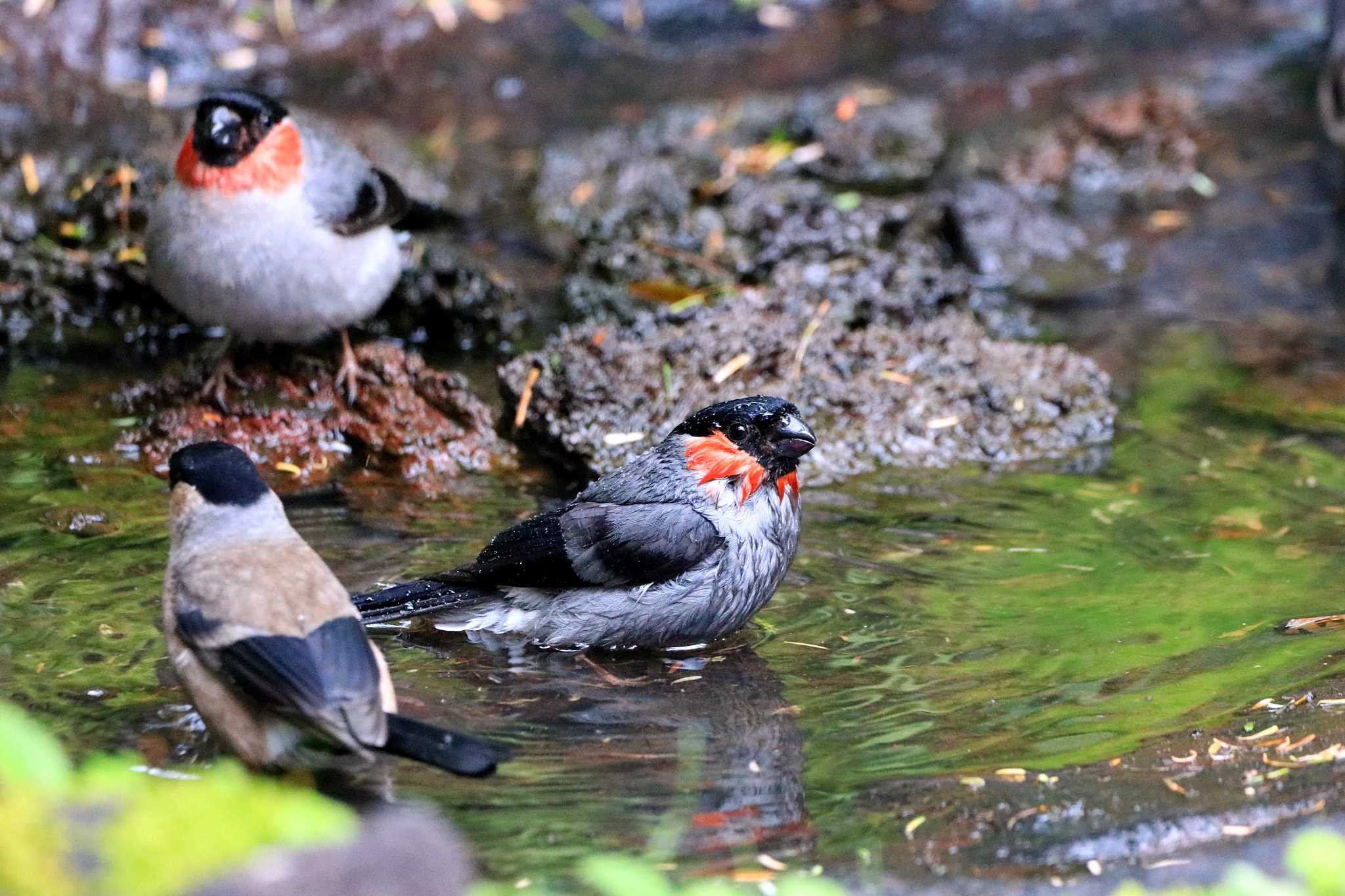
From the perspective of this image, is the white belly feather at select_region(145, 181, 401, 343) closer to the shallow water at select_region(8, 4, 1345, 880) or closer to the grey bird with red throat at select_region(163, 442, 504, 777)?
the shallow water at select_region(8, 4, 1345, 880)

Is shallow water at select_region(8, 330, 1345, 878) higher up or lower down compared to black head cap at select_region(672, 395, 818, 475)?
lower down

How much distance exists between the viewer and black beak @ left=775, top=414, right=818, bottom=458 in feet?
15.7

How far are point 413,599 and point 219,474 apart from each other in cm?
87

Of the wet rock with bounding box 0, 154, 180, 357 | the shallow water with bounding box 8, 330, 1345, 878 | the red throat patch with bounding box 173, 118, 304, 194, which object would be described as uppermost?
the red throat patch with bounding box 173, 118, 304, 194

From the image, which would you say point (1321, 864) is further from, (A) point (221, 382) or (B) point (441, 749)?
(A) point (221, 382)

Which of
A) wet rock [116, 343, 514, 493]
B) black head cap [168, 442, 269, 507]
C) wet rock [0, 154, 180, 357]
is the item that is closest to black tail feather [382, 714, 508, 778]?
black head cap [168, 442, 269, 507]

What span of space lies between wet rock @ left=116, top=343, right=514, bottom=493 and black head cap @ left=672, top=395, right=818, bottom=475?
60.1 inches

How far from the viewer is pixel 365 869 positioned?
2.00 m

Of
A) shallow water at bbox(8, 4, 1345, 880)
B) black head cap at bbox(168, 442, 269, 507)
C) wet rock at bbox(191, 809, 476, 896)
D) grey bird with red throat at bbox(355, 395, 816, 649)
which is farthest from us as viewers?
grey bird with red throat at bbox(355, 395, 816, 649)

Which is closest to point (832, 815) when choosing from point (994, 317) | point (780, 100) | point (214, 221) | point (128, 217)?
point (214, 221)

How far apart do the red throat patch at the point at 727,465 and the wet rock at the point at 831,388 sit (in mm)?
1033

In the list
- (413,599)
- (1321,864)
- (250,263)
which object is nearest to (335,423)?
(250,263)

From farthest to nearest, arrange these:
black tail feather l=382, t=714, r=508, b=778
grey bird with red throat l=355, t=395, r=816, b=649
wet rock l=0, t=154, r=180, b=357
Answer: wet rock l=0, t=154, r=180, b=357, grey bird with red throat l=355, t=395, r=816, b=649, black tail feather l=382, t=714, r=508, b=778

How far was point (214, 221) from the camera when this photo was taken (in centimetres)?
596
